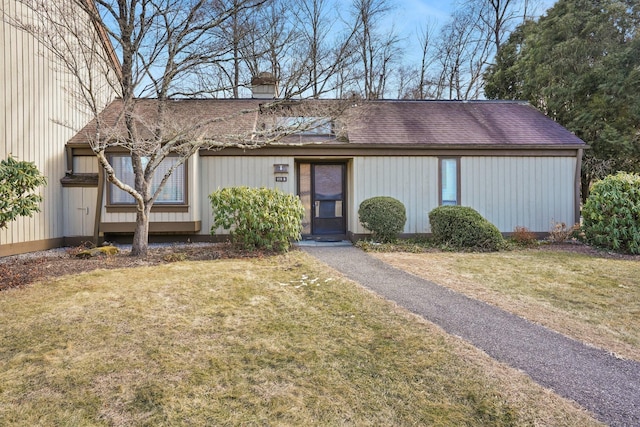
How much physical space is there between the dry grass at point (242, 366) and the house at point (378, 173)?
17.6 feet

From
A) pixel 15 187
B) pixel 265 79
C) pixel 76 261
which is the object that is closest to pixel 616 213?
pixel 265 79

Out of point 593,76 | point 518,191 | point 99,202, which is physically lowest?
point 99,202

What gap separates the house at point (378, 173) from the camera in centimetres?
955

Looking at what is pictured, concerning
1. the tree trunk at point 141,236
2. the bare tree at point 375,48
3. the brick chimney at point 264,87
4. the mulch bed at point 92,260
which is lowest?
the mulch bed at point 92,260

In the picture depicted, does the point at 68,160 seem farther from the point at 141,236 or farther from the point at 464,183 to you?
the point at 464,183

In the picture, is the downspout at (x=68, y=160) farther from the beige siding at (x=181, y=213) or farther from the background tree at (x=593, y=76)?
the background tree at (x=593, y=76)

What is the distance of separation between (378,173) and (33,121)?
8.32 metres

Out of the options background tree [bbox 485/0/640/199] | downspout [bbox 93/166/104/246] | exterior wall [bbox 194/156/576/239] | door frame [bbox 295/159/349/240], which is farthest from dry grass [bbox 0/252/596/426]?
background tree [bbox 485/0/640/199]

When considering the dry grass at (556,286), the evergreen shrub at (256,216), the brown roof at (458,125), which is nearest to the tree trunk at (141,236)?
the evergreen shrub at (256,216)

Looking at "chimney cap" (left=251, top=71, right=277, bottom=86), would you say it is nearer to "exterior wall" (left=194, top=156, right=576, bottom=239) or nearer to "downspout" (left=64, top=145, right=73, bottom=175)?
"exterior wall" (left=194, top=156, right=576, bottom=239)

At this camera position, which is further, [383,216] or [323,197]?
[323,197]

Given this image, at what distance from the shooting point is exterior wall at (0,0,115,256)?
7348 mm

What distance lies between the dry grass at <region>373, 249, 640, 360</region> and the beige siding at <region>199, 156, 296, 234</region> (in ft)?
12.7

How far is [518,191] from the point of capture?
34.5 ft
